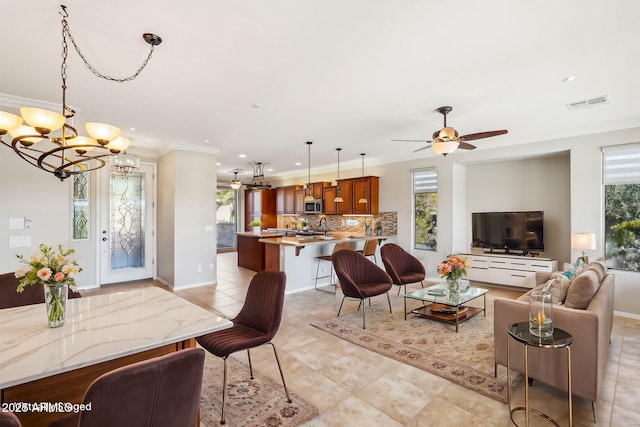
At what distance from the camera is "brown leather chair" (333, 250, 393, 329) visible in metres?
3.99

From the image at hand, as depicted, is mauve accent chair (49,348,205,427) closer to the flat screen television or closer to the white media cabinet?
the white media cabinet

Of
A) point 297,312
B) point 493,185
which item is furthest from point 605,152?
point 297,312

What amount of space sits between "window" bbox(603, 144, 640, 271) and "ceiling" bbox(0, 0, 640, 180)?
0.44 metres

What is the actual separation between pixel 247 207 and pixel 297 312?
25.1ft


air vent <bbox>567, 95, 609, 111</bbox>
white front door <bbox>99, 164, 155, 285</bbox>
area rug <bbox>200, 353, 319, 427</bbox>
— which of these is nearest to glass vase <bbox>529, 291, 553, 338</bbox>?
area rug <bbox>200, 353, 319, 427</bbox>

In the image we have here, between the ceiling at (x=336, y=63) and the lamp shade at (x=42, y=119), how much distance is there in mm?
724

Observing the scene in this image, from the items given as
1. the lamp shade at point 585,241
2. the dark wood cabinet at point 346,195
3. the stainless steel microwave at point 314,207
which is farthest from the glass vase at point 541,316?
the stainless steel microwave at point 314,207

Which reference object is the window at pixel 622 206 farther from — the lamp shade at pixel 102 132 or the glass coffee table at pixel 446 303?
the lamp shade at pixel 102 132

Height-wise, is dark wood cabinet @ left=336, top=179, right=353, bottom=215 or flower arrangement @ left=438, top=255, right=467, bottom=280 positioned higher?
dark wood cabinet @ left=336, top=179, right=353, bottom=215

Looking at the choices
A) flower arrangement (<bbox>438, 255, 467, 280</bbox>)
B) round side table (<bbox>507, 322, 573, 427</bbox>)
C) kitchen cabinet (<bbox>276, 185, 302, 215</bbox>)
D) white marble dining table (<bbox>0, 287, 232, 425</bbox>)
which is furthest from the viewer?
kitchen cabinet (<bbox>276, 185, 302, 215</bbox>)

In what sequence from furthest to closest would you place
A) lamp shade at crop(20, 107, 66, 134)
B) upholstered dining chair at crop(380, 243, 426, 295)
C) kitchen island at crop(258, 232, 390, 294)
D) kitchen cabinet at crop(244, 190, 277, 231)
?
kitchen cabinet at crop(244, 190, 277, 231)
kitchen island at crop(258, 232, 390, 294)
upholstered dining chair at crop(380, 243, 426, 295)
lamp shade at crop(20, 107, 66, 134)

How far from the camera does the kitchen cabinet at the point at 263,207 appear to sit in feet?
35.6

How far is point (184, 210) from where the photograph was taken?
5.77 meters

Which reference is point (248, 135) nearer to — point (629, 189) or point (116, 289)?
point (116, 289)
